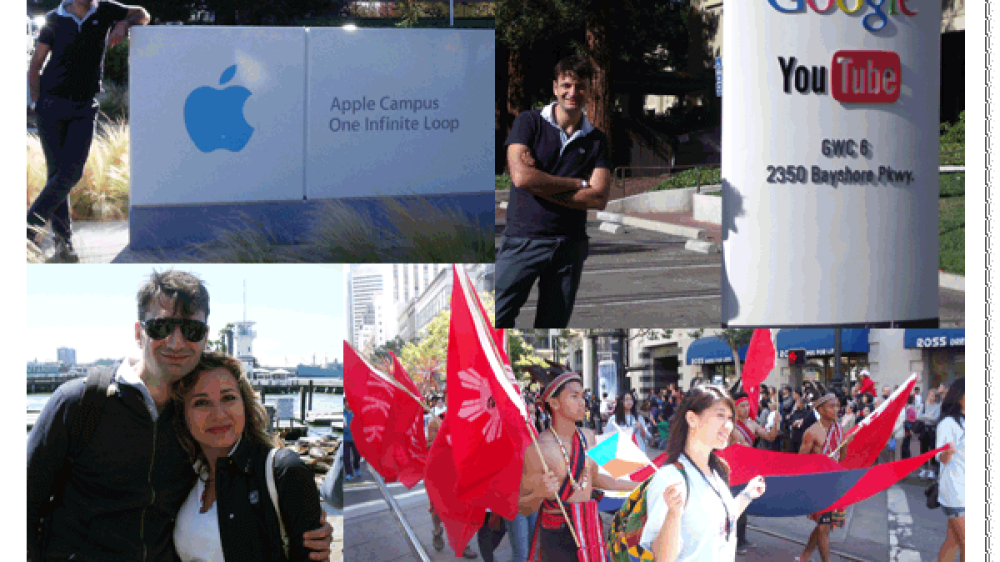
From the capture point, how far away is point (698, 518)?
5723mm

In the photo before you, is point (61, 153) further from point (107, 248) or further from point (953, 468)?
point (953, 468)

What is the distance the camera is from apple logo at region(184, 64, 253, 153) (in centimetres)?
696

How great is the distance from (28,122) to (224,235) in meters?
1.38

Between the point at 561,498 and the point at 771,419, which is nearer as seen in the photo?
the point at 561,498

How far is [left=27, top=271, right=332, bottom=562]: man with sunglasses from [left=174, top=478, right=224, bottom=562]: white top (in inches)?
1.7

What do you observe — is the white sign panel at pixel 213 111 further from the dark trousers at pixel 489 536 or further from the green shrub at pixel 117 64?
the dark trousers at pixel 489 536

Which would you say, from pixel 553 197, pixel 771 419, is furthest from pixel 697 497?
pixel 553 197

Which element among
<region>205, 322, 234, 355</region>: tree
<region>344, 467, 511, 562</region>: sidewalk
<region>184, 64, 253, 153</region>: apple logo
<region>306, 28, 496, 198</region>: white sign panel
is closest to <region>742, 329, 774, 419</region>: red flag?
<region>344, 467, 511, 562</region>: sidewalk

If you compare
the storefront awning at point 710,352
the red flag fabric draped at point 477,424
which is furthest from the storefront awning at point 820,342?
the red flag fabric draped at point 477,424

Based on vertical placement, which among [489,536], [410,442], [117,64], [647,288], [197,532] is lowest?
[489,536]

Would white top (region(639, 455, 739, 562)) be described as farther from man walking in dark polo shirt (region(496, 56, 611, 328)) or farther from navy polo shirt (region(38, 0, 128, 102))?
navy polo shirt (region(38, 0, 128, 102))

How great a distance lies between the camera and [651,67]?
769 cm

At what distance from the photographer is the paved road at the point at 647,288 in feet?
22.7

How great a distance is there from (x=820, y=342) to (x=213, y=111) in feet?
13.4
